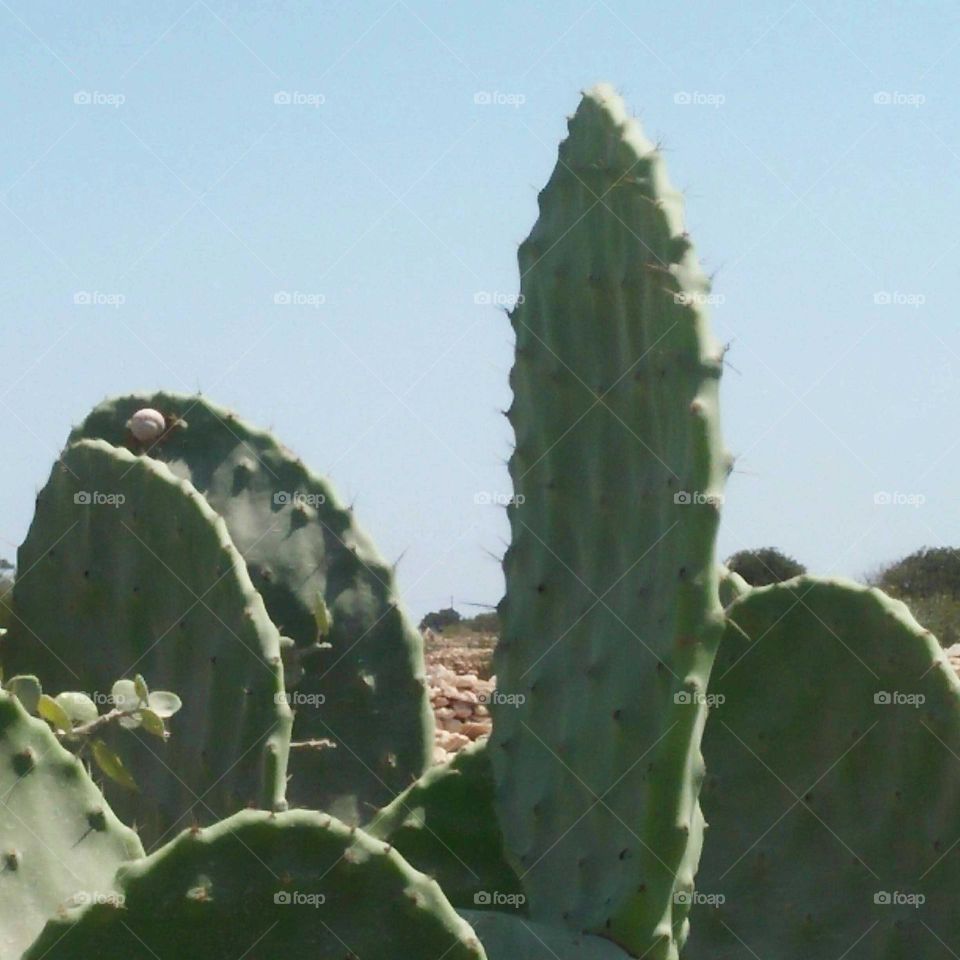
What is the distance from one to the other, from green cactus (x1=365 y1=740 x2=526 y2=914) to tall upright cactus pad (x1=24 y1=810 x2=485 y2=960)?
2.30 ft

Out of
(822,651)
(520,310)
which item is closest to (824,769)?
(822,651)

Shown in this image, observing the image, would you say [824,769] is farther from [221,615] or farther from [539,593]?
[221,615]

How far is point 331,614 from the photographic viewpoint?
3.15m

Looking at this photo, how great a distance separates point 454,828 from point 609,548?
2.30ft

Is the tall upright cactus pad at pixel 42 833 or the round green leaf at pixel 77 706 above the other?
the round green leaf at pixel 77 706

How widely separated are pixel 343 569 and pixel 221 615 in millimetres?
507

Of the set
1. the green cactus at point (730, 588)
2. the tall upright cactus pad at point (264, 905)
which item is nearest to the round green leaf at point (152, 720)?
the tall upright cactus pad at point (264, 905)

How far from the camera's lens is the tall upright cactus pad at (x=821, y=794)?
9.07 feet

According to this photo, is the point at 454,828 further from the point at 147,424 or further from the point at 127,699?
the point at 147,424

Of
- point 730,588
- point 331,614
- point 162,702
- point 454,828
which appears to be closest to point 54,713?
point 162,702

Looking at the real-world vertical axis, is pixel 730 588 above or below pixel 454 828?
above

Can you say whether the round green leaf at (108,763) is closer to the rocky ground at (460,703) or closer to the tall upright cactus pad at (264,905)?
the tall upright cactus pad at (264,905)

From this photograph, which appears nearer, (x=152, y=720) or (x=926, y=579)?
(x=152, y=720)

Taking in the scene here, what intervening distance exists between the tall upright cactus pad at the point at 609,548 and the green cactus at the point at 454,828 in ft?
1.05
